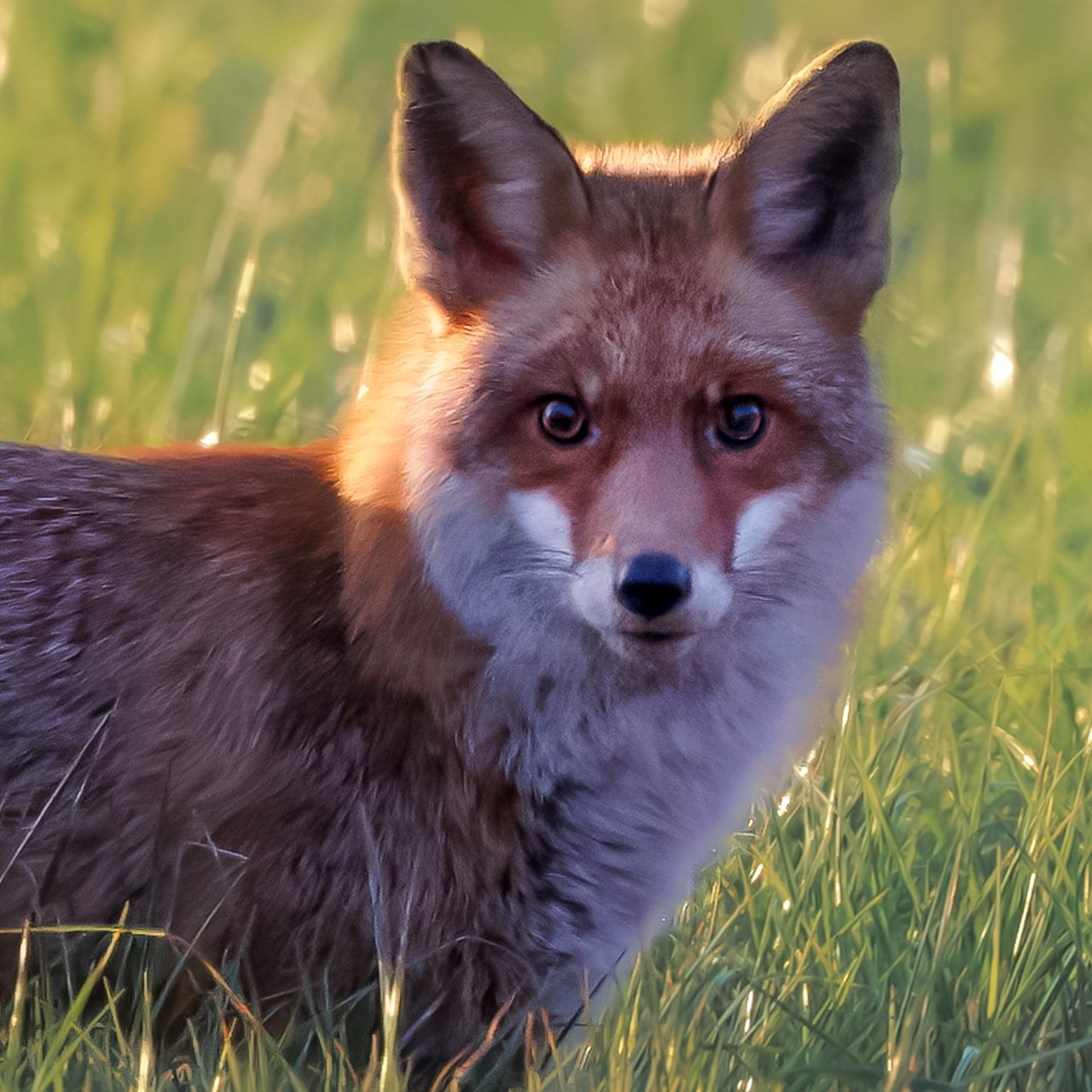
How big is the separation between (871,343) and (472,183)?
99cm

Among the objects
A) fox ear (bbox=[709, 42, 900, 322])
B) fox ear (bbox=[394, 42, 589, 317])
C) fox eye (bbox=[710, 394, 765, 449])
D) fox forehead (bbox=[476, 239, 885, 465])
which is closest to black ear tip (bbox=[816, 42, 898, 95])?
fox ear (bbox=[709, 42, 900, 322])

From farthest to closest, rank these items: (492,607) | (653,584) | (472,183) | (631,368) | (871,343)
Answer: (871,343) → (472,183) → (492,607) → (631,368) → (653,584)

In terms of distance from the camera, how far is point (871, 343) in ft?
12.7

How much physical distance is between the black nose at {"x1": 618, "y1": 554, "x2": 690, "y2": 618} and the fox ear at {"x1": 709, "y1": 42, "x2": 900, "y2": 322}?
86 centimetres

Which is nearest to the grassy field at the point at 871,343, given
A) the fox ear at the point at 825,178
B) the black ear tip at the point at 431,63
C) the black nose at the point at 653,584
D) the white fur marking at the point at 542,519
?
the fox ear at the point at 825,178

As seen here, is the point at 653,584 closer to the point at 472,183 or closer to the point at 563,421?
the point at 563,421

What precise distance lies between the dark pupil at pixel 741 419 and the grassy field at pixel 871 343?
1.75 ft

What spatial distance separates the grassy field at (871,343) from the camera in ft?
11.2

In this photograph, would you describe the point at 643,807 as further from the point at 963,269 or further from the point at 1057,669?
the point at 963,269

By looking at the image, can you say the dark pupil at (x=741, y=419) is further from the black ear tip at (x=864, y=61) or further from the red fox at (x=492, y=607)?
the black ear tip at (x=864, y=61)

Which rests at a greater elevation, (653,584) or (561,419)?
(561,419)

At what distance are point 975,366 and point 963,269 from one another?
3.42 feet

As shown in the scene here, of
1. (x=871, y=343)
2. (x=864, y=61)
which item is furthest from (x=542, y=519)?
(x=864, y=61)

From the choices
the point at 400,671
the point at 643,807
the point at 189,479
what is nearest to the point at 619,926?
the point at 643,807
